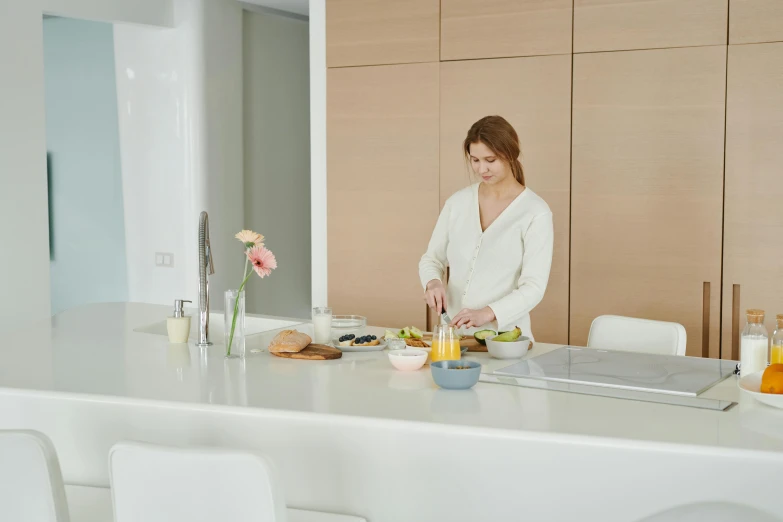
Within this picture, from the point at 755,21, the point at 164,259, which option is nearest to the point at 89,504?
the point at 755,21

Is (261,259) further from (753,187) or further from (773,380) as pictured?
(753,187)

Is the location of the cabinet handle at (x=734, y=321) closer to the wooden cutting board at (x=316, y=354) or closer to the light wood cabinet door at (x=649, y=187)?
the light wood cabinet door at (x=649, y=187)

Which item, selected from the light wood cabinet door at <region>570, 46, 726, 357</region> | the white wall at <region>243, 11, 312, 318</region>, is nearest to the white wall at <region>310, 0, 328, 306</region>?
the white wall at <region>243, 11, 312, 318</region>

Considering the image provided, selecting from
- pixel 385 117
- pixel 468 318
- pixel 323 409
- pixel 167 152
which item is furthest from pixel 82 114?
pixel 323 409

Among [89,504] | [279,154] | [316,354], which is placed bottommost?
[89,504]

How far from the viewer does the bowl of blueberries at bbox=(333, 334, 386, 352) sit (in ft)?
8.49

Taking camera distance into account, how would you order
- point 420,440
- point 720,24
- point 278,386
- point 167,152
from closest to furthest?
point 420,440 → point 278,386 → point 720,24 → point 167,152

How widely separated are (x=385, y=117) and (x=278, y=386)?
2.46 meters

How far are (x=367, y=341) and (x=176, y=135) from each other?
2888 mm

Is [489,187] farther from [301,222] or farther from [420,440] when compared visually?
[301,222]

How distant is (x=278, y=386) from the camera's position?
2.16m

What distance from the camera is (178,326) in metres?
2.73

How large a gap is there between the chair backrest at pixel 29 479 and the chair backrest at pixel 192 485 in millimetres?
201

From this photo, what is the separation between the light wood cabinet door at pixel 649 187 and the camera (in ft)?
12.1
